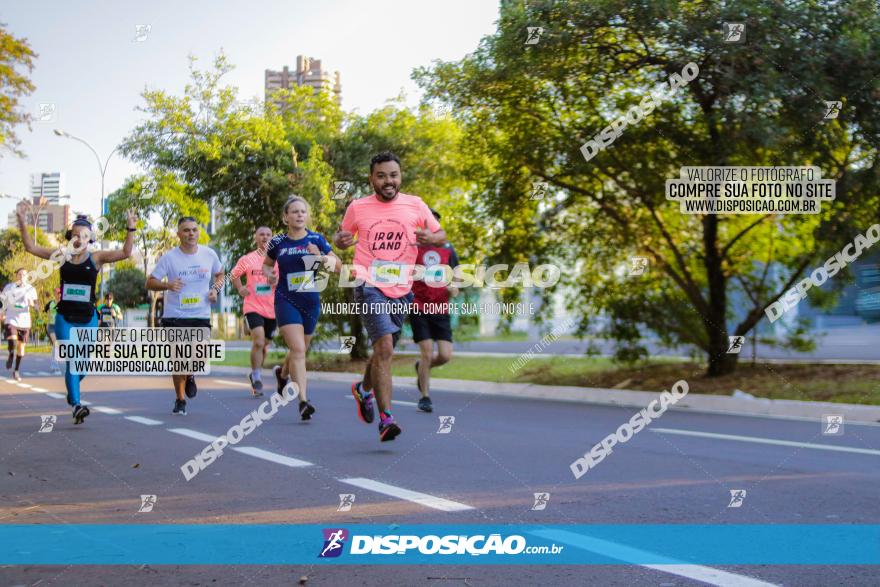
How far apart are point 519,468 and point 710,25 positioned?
824cm

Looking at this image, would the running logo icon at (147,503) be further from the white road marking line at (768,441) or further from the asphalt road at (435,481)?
the white road marking line at (768,441)

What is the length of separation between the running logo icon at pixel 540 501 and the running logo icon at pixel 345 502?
97 cm

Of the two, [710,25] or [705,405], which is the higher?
[710,25]

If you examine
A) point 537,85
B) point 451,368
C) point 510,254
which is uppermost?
point 537,85

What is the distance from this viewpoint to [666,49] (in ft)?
45.0

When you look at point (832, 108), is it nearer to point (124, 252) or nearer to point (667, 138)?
point (667, 138)

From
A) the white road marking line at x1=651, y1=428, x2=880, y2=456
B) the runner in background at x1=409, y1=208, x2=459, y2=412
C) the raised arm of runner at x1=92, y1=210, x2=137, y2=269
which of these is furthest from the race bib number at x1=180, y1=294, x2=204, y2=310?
the white road marking line at x1=651, y1=428, x2=880, y2=456

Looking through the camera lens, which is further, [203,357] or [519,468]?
[203,357]

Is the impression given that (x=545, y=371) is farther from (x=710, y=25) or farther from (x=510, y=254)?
(x=710, y=25)

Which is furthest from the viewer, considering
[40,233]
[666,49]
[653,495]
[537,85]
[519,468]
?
[40,233]

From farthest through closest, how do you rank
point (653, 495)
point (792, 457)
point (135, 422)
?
1. point (135, 422)
2. point (792, 457)
3. point (653, 495)

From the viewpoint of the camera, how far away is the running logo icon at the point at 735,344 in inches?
559

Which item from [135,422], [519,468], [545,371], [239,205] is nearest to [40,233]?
[239,205]

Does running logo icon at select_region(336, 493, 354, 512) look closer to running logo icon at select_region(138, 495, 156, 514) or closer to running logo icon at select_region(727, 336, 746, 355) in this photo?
running logo icon at select_region(138, 495, 156, 514)
